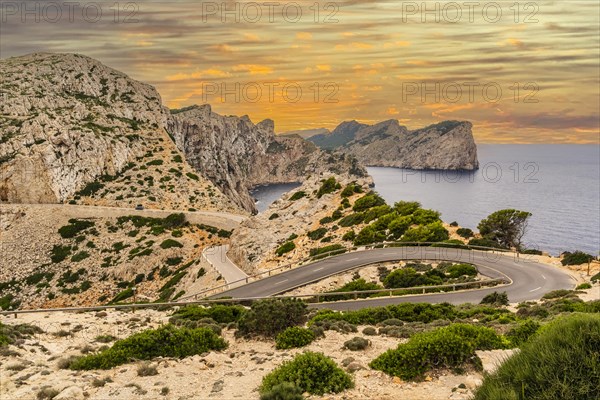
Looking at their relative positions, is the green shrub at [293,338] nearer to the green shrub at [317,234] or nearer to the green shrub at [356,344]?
the green shrub at [356,344]

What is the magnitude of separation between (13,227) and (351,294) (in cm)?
6316

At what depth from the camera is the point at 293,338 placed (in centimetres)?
1411

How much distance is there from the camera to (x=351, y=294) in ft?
96.8

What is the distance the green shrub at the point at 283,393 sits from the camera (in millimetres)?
8852

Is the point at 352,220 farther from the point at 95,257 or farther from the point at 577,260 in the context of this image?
the point at 95,257

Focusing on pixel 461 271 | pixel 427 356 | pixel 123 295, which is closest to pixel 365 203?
pixel 461 271

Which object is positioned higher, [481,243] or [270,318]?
[270,318]

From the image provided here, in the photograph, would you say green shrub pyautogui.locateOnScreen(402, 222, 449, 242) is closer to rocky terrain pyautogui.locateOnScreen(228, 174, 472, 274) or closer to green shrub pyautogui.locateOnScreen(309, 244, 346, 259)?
rocky terrain pyautogui.locateOnScreen(228, 174, 472, 274)

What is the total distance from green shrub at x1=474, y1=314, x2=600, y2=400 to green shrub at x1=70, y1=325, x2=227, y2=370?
31.0 feet

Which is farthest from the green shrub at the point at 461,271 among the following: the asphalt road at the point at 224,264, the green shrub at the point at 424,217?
the asphalt road at the point at 224,264

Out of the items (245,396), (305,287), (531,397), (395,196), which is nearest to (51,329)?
(245,396)

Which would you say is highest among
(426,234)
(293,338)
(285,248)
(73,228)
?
(293,338)

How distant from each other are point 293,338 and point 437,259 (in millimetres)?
28926

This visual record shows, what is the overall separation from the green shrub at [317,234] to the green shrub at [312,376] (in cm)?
3835
